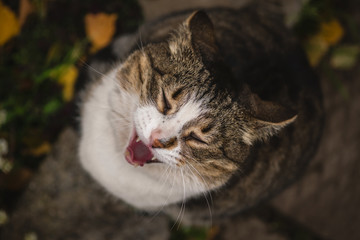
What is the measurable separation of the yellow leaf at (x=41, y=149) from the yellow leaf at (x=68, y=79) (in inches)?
17.7

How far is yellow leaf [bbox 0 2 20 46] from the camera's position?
235 centimetres

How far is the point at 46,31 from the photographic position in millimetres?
2730

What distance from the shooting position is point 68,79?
104 inches

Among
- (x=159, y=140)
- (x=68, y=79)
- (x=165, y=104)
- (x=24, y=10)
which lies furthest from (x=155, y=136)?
(x=24, y=10)

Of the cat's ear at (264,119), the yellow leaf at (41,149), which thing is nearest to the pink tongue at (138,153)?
the cat's ear at (264,119)

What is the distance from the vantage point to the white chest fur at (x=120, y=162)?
5.75 ft

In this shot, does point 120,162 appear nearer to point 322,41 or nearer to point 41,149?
point 41,149

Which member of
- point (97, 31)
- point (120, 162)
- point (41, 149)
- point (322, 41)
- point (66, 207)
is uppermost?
point (97, 31)

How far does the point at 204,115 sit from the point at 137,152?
1.51ft

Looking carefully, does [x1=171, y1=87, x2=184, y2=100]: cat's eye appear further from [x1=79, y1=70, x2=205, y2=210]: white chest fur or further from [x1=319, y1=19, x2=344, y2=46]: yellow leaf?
[x1=319, y1=19, x2=344, y2=46]: yellow leaf

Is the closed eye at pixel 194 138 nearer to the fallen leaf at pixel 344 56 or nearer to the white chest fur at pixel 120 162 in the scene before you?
the white chest fur at pixel 120 162

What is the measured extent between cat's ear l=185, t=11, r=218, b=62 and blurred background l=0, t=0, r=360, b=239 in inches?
50.1

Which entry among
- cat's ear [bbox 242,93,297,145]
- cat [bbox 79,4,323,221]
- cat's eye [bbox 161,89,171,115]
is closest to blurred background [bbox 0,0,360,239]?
cat [bbox 79,4,323,221]

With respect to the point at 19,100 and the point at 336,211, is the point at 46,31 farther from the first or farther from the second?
the point at 336,211
